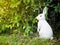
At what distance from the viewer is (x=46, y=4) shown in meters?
4.43

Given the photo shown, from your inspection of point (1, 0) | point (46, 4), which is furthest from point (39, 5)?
point (1, 0)

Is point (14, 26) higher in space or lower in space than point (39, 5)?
lower

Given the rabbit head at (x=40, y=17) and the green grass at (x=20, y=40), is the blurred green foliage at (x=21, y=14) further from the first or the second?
the rabbit head at (x=40, y=17)

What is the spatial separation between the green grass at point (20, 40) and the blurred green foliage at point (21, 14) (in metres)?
0.12

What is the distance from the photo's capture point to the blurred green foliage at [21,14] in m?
4.44

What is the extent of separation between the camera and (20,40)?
169 inches

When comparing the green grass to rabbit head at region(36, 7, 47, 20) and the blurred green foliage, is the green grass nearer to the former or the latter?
the blurred green foliage

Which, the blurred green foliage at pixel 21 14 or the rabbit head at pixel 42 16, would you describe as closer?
the rabbit head at pixel 42 16

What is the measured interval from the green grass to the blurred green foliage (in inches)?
4.8

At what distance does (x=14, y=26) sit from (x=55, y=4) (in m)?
0.78

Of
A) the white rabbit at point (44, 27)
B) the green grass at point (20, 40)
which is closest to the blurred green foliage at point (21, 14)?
the green grass at point (20, 40)

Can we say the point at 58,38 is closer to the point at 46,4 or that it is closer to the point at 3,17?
the point at 46,4

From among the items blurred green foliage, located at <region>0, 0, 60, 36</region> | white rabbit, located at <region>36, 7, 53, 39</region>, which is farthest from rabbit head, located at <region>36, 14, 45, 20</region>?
blurred green foliage, located at <region>0, 0, 60, 36</region>

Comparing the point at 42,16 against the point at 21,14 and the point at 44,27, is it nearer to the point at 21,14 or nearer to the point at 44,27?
the point at 44,27
